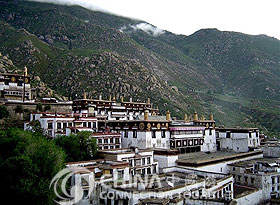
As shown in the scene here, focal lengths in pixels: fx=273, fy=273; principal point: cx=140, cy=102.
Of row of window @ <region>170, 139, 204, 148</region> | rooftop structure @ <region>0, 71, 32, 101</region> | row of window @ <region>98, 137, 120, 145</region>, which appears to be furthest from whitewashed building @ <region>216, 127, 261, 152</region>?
rooftop structure @ <region>0, 71, 32, 101</region>

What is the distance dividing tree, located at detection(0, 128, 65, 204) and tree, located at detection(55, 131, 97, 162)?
8118 millimetres

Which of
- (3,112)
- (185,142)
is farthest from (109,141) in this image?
(3,112)

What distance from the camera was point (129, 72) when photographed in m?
119

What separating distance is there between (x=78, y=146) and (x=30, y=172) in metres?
12.2

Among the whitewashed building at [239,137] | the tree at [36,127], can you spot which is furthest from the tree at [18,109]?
the whitewashed building at [239,137]

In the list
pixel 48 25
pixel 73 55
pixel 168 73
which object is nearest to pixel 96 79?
pixel 73 55

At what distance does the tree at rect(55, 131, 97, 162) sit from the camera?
37.8m

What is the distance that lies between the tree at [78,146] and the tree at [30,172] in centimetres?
812

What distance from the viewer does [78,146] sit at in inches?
1512

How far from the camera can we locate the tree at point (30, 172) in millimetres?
25844

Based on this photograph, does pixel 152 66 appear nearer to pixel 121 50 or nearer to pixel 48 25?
pixel 121 50

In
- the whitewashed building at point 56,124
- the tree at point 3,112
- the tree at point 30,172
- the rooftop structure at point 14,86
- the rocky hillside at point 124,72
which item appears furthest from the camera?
the rocky hillside at point 124,72

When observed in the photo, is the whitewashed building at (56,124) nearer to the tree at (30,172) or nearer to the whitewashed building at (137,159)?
the whitewashed building at (137,159)

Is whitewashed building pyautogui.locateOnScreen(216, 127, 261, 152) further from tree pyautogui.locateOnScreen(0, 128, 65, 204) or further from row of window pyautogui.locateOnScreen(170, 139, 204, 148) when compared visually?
tree pyautogui.locateOnScreen(0, 128, 65, 204)
